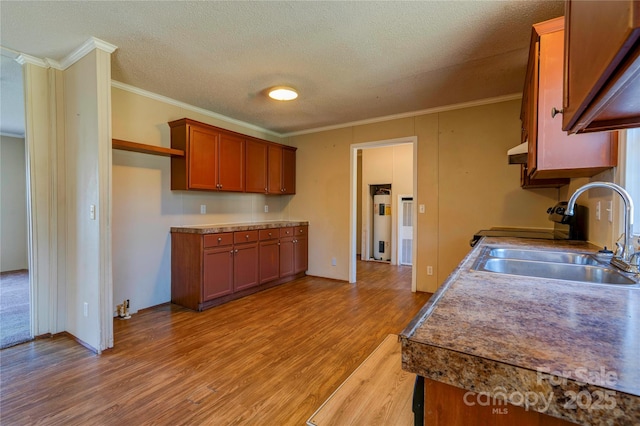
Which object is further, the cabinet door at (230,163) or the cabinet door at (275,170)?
the cabinet door at (275,170)

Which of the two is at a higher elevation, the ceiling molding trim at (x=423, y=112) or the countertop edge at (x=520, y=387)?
the ceiling molding trim at (x=423, y=112)

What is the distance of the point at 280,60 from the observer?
2582 millimetres

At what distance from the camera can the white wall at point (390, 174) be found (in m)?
6.11

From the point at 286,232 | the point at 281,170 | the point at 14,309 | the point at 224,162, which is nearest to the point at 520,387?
the point at 224,162

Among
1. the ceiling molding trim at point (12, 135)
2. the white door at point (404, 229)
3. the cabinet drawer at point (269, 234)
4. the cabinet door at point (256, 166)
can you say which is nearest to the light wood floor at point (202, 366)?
the cabinet drawer at point (269, 234)

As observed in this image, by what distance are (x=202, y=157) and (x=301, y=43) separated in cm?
191

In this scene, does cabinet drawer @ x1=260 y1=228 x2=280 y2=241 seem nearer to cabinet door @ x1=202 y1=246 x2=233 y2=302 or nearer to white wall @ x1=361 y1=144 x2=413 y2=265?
cabinet door @ x1=202 y1=246 x2=233 y2=302

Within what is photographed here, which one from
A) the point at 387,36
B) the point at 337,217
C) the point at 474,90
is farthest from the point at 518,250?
the point at 337,217

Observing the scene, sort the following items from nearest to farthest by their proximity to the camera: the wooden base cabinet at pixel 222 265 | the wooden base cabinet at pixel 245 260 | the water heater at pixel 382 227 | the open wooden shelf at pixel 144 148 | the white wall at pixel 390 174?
1. the open wooden shelf at pixel 144 148
2. the wooden base cabinet at pixel 222 265
3. the wooden base cabinet at pixel 245 260
4. the white wall at pixel 390 174
5. the water heater at pixel 382 227

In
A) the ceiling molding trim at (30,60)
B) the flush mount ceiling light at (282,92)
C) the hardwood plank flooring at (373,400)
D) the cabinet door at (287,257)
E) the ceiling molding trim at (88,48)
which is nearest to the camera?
the hardwood plank flooring at (373,400)

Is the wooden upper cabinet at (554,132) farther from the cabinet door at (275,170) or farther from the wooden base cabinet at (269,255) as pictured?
the cabinet door at (275,170)

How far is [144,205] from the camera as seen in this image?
332 cm

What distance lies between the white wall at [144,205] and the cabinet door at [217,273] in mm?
629

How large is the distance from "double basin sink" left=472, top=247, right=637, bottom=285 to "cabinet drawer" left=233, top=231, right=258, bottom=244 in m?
2.79
